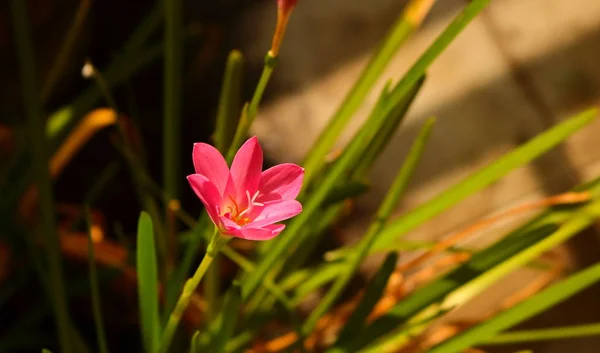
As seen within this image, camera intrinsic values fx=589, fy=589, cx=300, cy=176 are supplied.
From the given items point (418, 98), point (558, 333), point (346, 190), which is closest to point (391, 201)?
point (346, 190)

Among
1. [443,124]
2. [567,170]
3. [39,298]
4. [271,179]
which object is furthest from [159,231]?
[567,170]

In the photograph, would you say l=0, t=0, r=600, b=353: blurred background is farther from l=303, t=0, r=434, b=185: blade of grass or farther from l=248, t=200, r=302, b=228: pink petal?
l=248, t=200, r=302, b=228: pink petal

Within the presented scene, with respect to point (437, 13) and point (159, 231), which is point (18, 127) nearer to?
point (159, 231)

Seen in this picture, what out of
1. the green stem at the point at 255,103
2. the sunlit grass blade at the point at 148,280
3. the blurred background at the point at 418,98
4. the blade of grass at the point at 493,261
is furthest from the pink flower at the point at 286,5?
the blurred background at the point at 418,98

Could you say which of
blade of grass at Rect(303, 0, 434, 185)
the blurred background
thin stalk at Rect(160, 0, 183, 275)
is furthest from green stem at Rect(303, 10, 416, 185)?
Answer: the blurred background

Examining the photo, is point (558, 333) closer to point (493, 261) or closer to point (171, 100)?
point (493, 261)

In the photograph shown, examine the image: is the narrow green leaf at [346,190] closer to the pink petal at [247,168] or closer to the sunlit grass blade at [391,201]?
the sunlit grass blade at [391,201]
